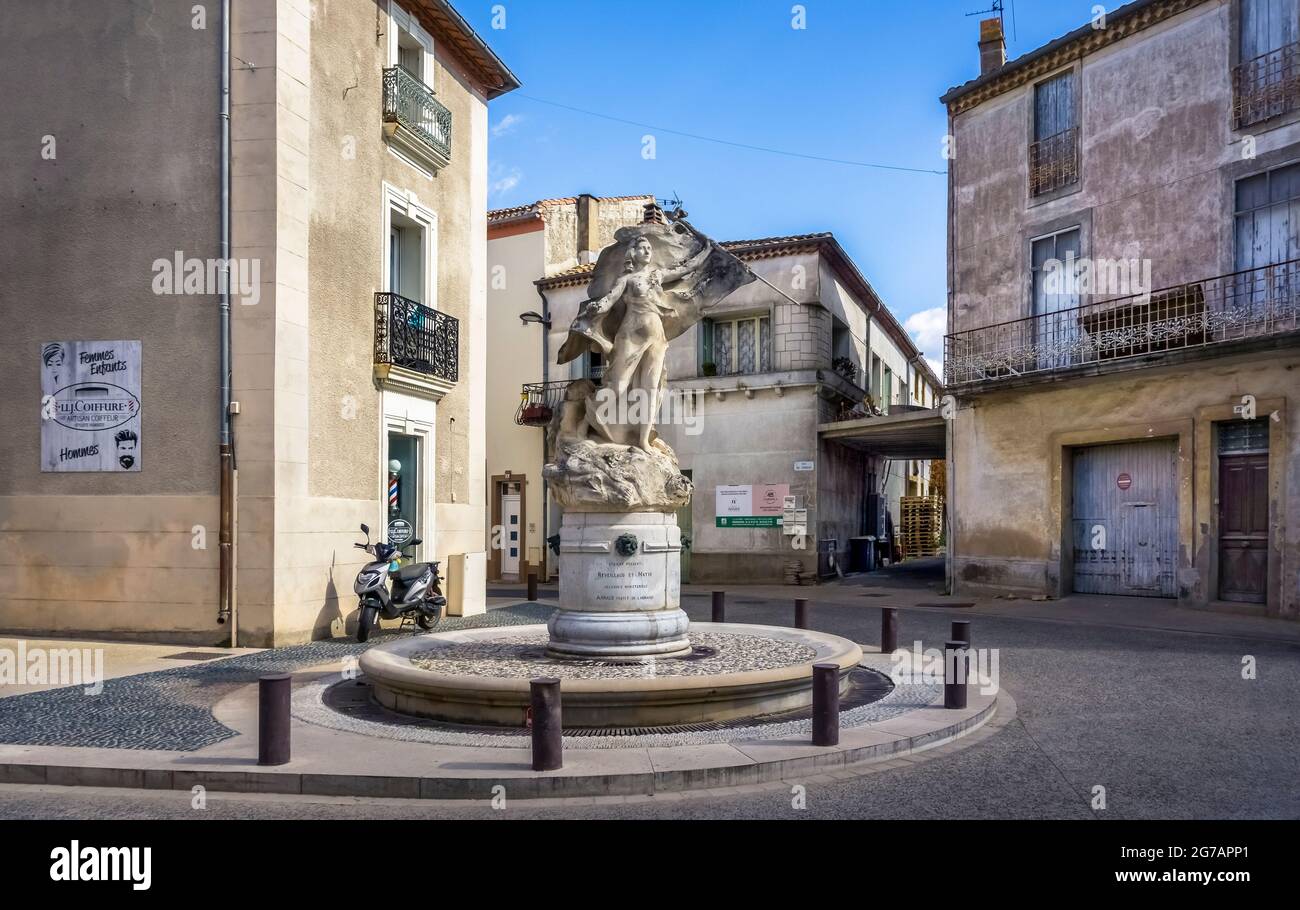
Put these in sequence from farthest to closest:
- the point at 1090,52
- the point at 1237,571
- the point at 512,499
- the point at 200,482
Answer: the point at 512,499, the point at 1090,52, the point at 1237,571, the point at 200,482

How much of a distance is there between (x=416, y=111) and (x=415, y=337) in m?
3.34

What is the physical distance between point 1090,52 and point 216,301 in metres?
15.7

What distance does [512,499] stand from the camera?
2538 cm

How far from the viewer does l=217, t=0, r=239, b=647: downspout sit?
11.3 meters

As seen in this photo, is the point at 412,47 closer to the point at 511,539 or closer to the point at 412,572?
the point at 412,572

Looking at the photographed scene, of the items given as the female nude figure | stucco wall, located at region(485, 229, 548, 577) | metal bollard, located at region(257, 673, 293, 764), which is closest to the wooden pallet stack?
stucco wall, located at region(485, 229, 548, 577)

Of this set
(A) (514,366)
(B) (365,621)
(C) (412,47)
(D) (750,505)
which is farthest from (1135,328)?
(A) (514,366)

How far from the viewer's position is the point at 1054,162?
1888cm

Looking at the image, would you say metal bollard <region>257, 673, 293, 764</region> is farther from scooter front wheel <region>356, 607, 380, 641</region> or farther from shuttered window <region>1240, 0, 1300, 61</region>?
shuttered window <region>1240, 0, 1300, 61</region>

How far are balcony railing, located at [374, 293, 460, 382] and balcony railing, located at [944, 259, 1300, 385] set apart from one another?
10163mm

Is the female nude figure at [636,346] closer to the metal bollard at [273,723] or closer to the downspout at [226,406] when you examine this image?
the metal bollard at [273,723]

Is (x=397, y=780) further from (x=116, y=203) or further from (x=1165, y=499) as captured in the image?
(x=1165, y=499)
